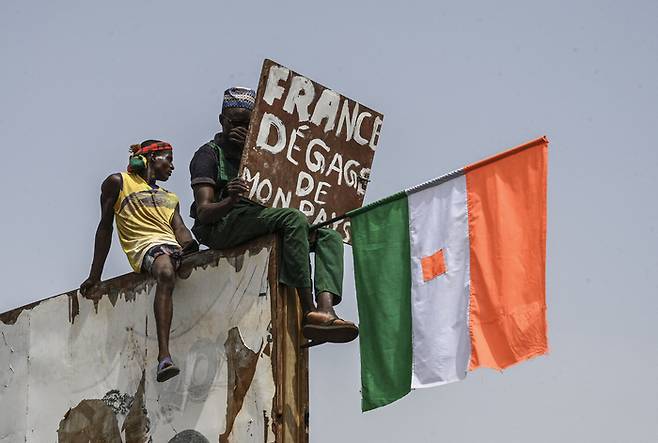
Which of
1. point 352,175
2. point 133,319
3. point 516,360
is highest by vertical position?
point 352,175

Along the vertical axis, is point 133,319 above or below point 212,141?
below

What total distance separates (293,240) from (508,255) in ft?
5.33

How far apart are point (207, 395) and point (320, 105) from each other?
243cm

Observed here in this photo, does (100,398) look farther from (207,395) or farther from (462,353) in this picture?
(462,353)

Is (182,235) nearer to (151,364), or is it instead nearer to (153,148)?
(153,148)

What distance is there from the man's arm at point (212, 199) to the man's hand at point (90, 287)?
1.40 metres

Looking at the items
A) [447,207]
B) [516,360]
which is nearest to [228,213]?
[447,207]

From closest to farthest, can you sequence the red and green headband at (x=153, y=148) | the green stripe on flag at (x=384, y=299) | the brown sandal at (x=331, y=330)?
the brown sandal at (x=331, y=330), the green stripe on flag at (x=384, y=299), the red and green headband at (x=153, y=148)

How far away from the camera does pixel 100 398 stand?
1145cm

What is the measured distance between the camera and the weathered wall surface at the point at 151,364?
10.2 meters

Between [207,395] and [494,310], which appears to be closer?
[494,310]

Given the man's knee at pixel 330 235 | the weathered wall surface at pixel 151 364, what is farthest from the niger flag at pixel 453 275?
the weathered wall surface at pixel 151 364

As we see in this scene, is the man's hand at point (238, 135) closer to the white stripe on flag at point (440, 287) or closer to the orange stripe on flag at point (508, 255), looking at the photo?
the white stripe on flag at point (440, 287)

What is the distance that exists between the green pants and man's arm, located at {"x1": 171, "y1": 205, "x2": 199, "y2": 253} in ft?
2.12
